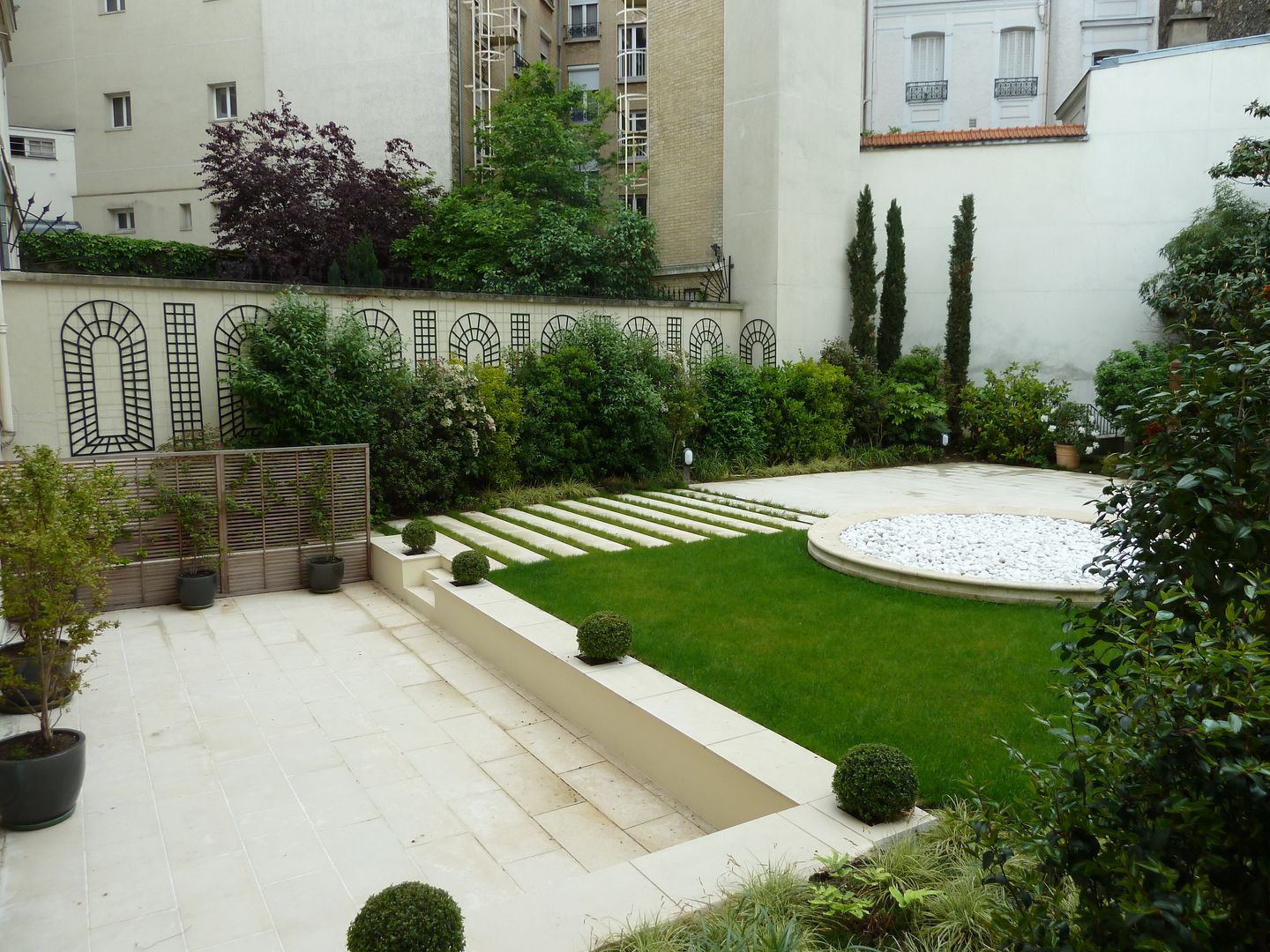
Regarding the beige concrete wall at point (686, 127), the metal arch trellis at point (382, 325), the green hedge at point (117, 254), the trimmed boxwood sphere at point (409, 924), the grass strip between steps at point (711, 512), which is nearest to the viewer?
the trimmed boxwood sphere at point (409, 924)

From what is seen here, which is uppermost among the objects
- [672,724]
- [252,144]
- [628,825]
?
[252,144]

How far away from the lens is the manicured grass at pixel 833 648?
4.75m

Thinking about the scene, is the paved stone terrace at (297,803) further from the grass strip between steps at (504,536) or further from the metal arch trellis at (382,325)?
the metal arch trellis at (382,325)

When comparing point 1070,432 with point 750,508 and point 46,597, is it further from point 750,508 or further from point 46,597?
point 46,597

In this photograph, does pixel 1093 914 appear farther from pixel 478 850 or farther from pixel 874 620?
pixel 874 620

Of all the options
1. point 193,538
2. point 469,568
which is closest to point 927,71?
point 469,568

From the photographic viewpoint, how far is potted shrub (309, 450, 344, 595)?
9.17 m

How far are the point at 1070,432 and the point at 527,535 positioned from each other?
11.0 m

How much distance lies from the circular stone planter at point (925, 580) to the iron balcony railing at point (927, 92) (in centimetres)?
2011

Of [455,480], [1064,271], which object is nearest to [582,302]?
[455,480]

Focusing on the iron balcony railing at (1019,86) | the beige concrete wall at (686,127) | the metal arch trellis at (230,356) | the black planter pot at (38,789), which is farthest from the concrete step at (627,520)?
the iron balcony railing at (1019,86)

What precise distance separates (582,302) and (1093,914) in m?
13.0

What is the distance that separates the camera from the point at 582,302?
556 inches

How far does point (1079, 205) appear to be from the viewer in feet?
55.5
